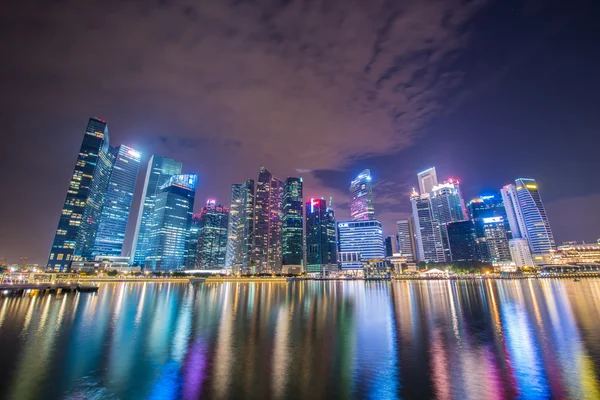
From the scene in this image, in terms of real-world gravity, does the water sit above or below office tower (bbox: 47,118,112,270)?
below

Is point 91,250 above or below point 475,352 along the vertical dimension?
above

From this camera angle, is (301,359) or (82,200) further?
(82,200)

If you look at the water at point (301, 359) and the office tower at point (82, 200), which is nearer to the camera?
the water at point (301, 359)

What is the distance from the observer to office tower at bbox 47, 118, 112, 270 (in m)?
163

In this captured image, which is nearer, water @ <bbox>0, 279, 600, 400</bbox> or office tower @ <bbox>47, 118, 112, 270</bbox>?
water @ <bbox>0, 279, 600, 400</bbox>

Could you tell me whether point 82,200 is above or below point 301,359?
above

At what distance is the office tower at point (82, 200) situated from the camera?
163375 millimetres

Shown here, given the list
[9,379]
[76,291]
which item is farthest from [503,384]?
[76,291]

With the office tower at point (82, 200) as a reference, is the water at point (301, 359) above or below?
below

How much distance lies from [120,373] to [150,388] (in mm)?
3597

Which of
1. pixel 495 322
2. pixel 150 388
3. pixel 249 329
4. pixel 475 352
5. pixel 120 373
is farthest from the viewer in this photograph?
pixel 495 322

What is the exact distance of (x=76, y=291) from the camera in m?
77.2

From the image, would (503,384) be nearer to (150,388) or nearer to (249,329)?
(150,388)

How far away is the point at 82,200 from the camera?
556 feet
